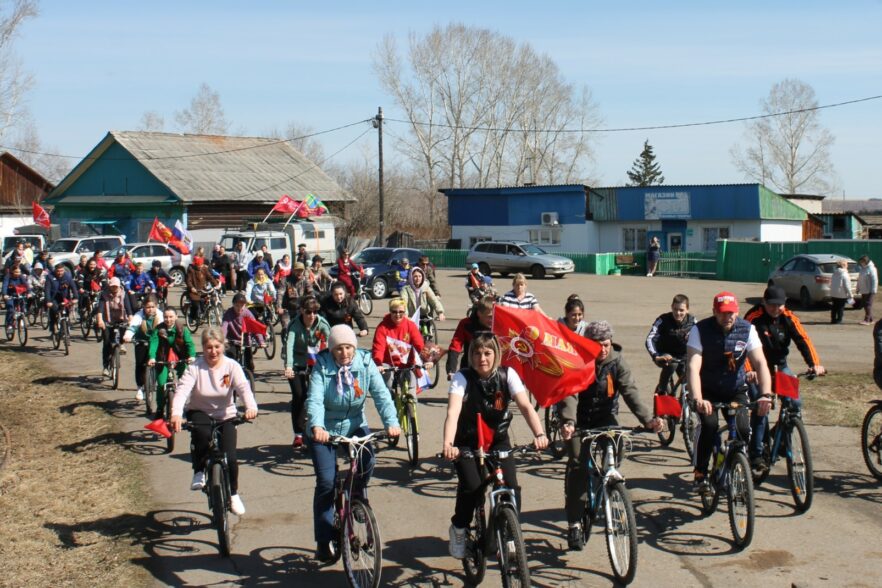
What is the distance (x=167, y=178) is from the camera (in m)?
51.3

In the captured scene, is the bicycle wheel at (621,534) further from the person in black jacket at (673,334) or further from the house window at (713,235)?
the house window at (713,235)

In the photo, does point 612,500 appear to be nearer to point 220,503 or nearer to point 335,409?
point 335,409

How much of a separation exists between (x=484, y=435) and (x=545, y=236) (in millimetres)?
47591

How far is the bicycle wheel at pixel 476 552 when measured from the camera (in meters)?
6.45

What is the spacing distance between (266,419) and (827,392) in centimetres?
815

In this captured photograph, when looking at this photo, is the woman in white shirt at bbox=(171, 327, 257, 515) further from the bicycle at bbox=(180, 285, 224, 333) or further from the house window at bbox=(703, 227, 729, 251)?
the house window at bbox=(703, 227, 729, 251)

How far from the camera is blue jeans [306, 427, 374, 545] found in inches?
267

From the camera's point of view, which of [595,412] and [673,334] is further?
[673,334]

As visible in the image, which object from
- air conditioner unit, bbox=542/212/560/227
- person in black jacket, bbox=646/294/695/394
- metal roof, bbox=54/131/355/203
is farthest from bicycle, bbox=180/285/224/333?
air conditioner unit, bbox=542/212/560/227

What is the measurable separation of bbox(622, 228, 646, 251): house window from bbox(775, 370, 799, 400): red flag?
43.3 meters

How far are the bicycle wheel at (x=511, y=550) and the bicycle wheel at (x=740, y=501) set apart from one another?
2066mm

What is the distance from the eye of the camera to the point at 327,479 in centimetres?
688

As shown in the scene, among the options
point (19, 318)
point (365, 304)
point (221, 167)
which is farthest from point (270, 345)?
point (221, 167)

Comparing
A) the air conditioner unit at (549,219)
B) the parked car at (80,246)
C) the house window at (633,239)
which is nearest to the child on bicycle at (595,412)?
the parked car at (80,246)
